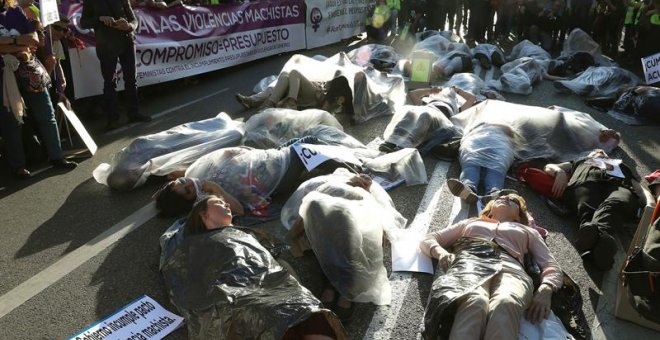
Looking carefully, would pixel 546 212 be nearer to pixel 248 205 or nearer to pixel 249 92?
pixel 248 205

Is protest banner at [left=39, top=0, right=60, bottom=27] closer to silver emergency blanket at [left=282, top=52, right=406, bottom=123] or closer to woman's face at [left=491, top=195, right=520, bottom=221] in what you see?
silver emergency blanket at [left=282, top=52, right=406, bottom=123]

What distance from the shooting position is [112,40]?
19.3 ft

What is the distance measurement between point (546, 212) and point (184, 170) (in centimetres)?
318

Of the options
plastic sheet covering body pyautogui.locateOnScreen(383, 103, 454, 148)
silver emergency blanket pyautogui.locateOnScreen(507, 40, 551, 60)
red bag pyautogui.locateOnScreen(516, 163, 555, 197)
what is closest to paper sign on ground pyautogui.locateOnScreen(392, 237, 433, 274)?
red bag pyautogui.locateOnScreen(516, 163, 555, 197)

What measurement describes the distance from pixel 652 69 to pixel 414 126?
4.85m

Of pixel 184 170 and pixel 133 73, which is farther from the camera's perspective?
pixel 133 73

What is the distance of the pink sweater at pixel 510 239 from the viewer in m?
2.97

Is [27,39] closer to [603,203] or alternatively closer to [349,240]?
[349,240]

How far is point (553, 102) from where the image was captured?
303 inches

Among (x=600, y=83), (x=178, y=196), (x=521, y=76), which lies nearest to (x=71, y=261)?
(x=178, y=196)

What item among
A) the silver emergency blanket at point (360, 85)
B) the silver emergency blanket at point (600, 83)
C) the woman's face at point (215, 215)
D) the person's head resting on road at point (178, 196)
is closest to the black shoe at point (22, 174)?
the person's head resting on road at point (178, 196)

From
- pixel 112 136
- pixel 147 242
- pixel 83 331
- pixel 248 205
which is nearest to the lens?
pixel 83 331

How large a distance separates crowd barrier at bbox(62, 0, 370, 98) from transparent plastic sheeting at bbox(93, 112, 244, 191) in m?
2.33

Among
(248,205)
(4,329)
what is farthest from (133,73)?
(4,329)
